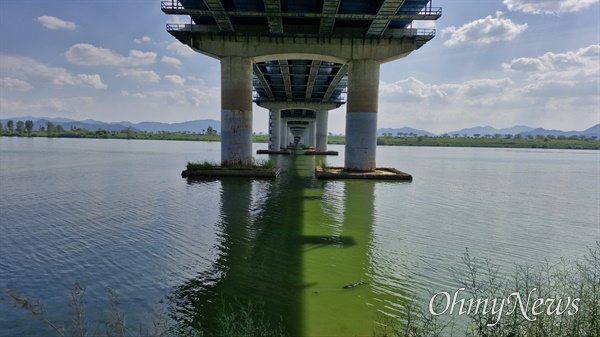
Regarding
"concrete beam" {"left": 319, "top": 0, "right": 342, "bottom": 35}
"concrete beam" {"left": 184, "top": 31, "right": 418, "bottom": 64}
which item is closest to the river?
"concrete beam" {"left": 319, "top": 0, "right": 342, "bottom": 35}

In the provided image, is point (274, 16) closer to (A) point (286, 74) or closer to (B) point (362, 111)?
(B) point (362, 111)

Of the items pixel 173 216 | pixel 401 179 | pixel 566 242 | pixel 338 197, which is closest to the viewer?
pixel 566 242

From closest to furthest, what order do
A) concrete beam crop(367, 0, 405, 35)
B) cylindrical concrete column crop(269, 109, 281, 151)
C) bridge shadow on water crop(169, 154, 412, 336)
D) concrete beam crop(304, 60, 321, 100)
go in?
bridge shadow on water crop(169, 154, 412, 336)
concrete beam crop(367, 0, 405, 35)
concrete beam crop(304, 60, 321, 100)
cylindrical concrete column crop(269, 109, 281, 151)

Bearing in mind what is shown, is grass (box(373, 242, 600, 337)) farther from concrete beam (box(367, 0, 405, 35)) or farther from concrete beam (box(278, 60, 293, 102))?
concrete beam (box(278, 60, 293, 102))

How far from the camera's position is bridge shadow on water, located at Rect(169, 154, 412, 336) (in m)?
6.12

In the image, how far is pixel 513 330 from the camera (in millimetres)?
4672

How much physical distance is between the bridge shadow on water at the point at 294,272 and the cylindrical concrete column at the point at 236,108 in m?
12.6

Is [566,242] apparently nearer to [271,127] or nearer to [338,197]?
[338,197]

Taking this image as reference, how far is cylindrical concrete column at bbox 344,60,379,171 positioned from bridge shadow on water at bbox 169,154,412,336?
44.2ft

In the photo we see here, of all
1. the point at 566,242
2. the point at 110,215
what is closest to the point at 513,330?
the point at 566,242

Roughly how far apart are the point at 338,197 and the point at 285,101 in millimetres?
52176
